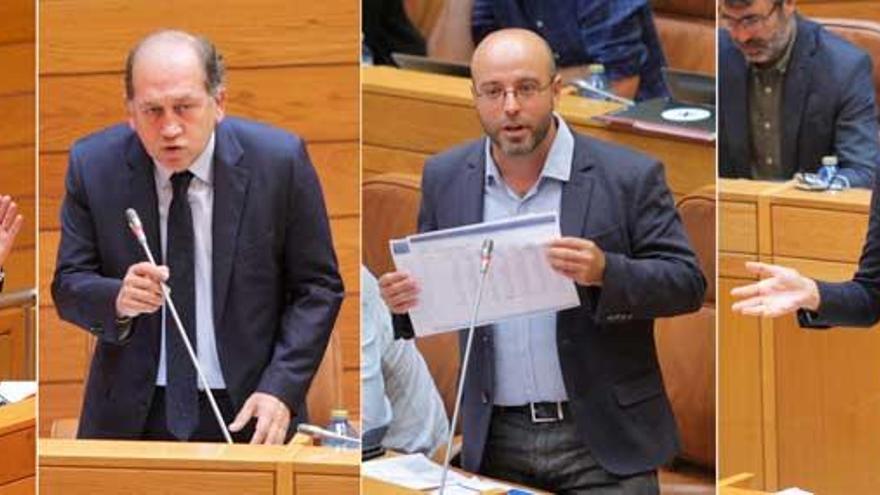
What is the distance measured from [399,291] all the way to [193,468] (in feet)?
1.43

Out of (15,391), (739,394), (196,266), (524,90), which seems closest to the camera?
(524,90)

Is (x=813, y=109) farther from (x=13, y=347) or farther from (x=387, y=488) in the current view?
(x=13, y=347)

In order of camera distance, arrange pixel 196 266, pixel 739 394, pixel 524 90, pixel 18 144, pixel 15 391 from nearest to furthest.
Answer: pixel 524 90 < pixel 196 266 < pixel 739 394 < pixel 18 144 < pixel 15 391

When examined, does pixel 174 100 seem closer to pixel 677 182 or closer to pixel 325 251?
pixel 325 251

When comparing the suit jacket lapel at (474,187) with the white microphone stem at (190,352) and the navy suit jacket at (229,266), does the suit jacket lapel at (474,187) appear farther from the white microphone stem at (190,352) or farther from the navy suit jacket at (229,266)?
the white microphone stem at (190,352)

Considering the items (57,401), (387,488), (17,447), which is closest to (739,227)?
(387,488)

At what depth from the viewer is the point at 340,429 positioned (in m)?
3.35

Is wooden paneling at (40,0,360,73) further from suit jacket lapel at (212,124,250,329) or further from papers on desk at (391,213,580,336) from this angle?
papers on desk at (391,213,580,336)

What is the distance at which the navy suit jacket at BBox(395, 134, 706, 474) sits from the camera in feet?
10.7

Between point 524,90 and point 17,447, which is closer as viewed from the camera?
point 524,90

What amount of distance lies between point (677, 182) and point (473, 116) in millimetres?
345

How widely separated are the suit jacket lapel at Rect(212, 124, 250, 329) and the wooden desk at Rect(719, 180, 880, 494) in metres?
0.80

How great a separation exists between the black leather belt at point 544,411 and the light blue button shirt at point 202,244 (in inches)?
19.4

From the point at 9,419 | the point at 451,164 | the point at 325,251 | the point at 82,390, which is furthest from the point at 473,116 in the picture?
the point at 9,419
